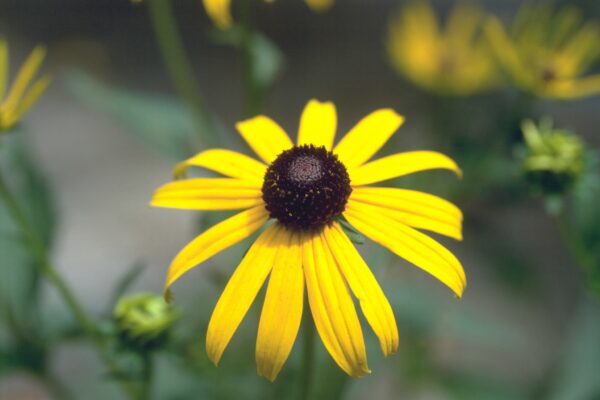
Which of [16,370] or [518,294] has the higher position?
[518,294]

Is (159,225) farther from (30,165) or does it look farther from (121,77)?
(30,165)

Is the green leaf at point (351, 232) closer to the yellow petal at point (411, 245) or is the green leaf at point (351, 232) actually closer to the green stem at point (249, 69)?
the yellow petal at point (411, 245)

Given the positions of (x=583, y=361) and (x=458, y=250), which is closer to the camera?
(x=583, y=361)

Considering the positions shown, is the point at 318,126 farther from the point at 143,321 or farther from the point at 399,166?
the point at 143,321

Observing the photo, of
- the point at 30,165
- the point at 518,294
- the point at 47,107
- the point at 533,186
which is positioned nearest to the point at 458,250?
the point at 518,294

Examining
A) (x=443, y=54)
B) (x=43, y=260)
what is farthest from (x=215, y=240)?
(x=443, y=54)
